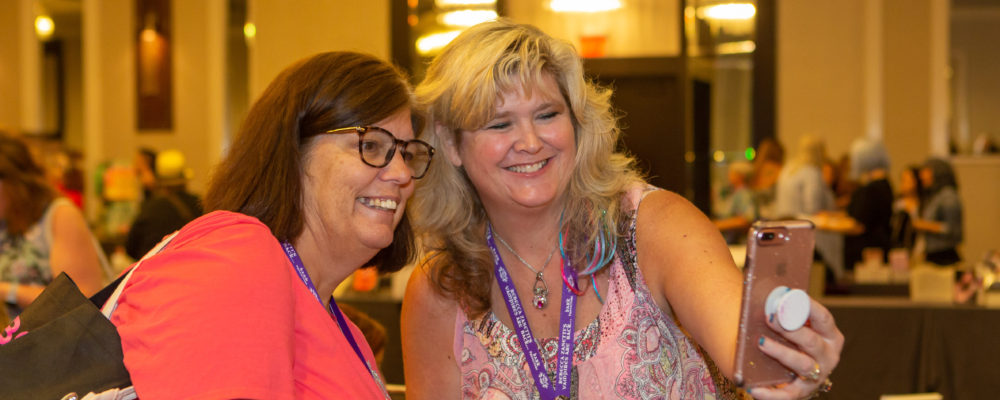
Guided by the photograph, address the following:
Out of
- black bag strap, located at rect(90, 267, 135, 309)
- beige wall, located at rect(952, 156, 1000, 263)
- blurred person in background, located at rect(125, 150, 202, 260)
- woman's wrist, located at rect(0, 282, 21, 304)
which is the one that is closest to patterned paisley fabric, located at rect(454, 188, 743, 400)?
black bag strap, located at rect(90, 267, 135, 309)

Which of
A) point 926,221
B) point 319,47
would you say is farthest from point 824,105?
point 319,47

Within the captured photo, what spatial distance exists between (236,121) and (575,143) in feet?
31.5

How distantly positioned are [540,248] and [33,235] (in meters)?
2.26

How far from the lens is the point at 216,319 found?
1012 millimetres

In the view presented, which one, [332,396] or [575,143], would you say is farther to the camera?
[575,143]

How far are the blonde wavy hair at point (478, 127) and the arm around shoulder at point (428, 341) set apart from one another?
44 mm

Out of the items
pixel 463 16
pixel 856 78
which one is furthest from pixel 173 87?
pixel 856 78

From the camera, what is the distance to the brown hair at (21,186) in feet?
10.6

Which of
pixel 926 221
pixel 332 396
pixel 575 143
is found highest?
pixel 575 143

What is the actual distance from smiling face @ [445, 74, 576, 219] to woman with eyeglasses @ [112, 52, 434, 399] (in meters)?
0.14

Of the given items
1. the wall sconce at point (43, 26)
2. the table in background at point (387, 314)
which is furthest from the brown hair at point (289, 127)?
the wall sconce at point (43, 26)

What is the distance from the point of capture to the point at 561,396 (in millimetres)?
1754

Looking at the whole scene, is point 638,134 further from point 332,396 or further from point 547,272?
point 332,396

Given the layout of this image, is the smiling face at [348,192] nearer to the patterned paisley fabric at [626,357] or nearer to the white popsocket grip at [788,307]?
the patterned paisley fabric at [626,357]
